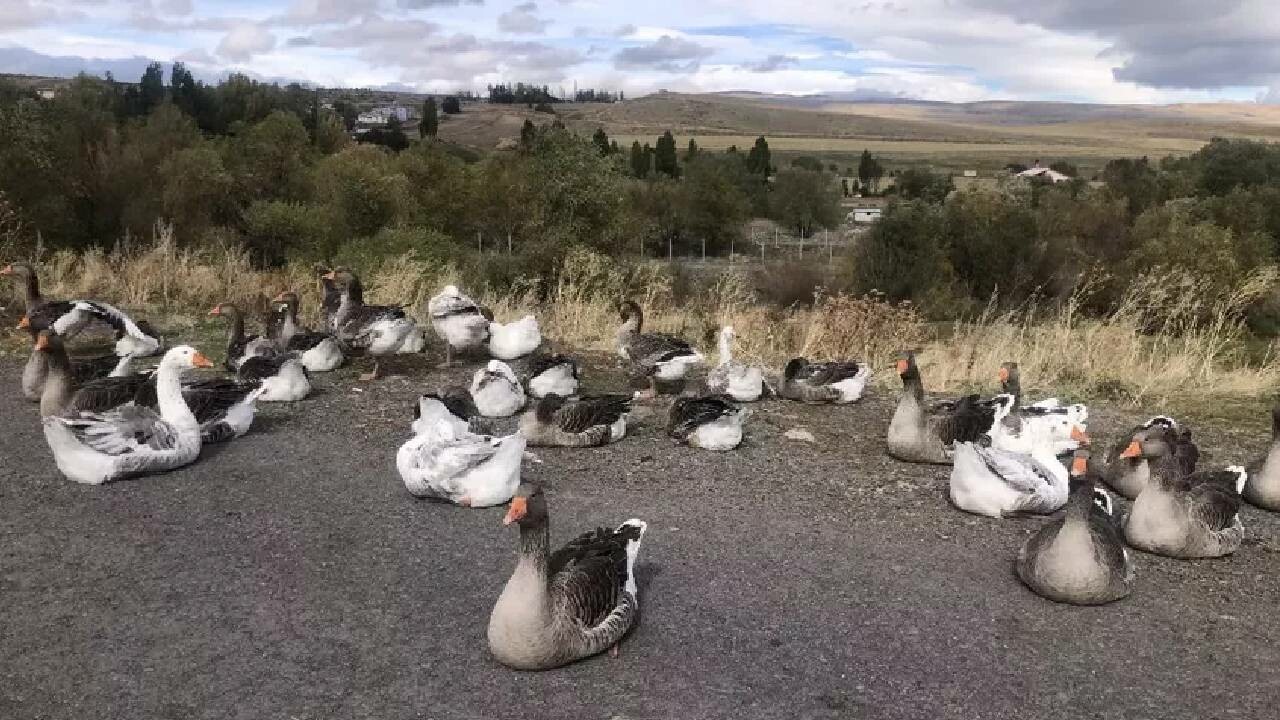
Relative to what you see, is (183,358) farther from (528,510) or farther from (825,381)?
(825,381)

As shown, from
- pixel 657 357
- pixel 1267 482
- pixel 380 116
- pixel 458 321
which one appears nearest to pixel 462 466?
pixel 657 357

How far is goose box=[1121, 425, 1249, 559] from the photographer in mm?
6695

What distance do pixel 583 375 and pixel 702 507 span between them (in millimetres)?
4780

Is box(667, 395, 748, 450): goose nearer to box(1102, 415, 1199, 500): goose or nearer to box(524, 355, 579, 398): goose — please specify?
box(524, 355, 579, 398): goose

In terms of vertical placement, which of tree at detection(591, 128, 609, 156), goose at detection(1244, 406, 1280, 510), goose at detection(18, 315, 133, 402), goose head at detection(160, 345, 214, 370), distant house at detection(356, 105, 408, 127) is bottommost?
goose at detection(1244, 406, 1280, 510)

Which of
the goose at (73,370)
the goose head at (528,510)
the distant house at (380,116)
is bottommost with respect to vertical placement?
the goose at (73,370)

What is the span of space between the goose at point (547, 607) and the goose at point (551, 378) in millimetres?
4999

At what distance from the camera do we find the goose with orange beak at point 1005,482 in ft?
24.1

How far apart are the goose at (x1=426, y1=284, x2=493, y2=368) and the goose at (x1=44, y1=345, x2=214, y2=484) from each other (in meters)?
3.83

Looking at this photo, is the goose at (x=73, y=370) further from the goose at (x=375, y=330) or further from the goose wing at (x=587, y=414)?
the goose wing at (x=587, y=414)

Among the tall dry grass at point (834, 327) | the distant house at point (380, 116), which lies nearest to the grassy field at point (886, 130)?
the distant house at point (380, 116)

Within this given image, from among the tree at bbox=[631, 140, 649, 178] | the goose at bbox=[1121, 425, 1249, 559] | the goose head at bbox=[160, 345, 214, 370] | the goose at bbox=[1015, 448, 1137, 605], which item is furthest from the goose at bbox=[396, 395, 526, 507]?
the tree at bbox=[631, 140, 649, 178]

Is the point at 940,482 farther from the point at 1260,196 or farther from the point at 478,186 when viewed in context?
the point at 1260,196

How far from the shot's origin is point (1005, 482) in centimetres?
736
